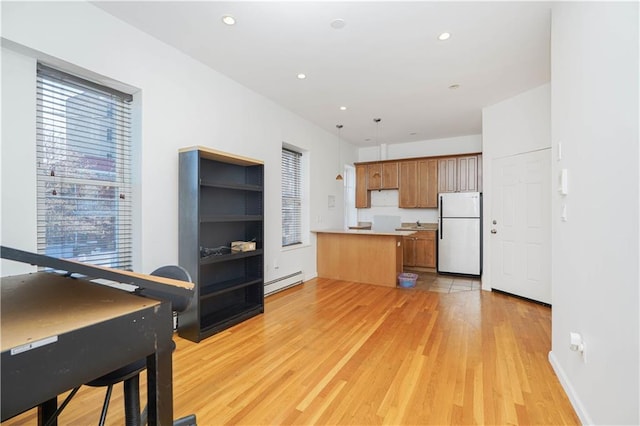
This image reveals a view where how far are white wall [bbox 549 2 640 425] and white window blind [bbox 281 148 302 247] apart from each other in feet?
11.8

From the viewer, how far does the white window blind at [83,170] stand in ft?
6.88

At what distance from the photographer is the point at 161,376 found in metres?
1.04

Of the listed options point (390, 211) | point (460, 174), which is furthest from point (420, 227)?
point (460, 174)

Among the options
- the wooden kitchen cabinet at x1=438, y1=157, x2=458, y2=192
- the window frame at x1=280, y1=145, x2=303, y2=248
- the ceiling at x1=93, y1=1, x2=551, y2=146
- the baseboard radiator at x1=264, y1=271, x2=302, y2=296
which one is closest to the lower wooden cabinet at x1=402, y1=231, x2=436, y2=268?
the wooden kitchen cabinet at x1=438, y1=157, x2=458, y2=192

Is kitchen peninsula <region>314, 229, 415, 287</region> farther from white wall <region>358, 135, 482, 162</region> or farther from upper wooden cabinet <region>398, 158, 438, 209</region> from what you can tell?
white wall <region>358, 135, 482, 162</region>

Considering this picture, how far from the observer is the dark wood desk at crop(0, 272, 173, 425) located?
71 centimetres

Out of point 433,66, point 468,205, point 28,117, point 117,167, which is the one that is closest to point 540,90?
point 433,66

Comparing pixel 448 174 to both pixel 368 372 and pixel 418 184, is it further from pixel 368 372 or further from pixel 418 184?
pixel 368 372

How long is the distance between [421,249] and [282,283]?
322cm

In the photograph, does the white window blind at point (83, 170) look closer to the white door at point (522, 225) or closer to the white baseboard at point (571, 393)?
the white baseboard at point (571, 393)

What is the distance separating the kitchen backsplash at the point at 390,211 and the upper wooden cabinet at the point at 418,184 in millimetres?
385

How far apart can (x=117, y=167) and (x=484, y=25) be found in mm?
3583

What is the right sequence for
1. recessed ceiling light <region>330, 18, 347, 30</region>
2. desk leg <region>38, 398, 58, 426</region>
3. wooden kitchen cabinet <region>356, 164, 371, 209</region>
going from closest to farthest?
desk leg <region>38, 398, 58, 426</region> → recessed ceiling light <region>330, 18, 347, 30</region> → wooden kitchen cabinet <region>356, 164, 371, 209</region>

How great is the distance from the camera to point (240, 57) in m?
3.03
